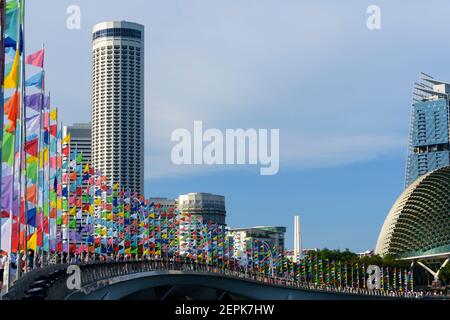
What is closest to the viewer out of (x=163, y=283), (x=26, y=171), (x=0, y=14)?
(x=0, y=14)

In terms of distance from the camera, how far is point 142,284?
83.0m

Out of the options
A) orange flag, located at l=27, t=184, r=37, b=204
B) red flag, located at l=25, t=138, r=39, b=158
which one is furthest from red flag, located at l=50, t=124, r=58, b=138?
Result: red flag, located at l=25, t=138, r=39, b=158

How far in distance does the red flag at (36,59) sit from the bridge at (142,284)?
11512 millimetres

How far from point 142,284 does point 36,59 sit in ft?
112

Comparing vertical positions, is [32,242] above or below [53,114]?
below

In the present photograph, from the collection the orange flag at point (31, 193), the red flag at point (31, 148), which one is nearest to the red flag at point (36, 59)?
the red flag at point (31, 148)

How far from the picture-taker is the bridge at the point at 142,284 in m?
43.2

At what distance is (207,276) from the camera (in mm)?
105438

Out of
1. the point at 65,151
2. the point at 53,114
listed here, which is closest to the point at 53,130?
the point at 53,114

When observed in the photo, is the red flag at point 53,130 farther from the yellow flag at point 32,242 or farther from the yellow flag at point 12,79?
the yellow flag at point 12,79

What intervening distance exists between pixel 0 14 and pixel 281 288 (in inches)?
3450

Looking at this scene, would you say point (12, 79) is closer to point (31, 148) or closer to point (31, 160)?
point (31, 148)
